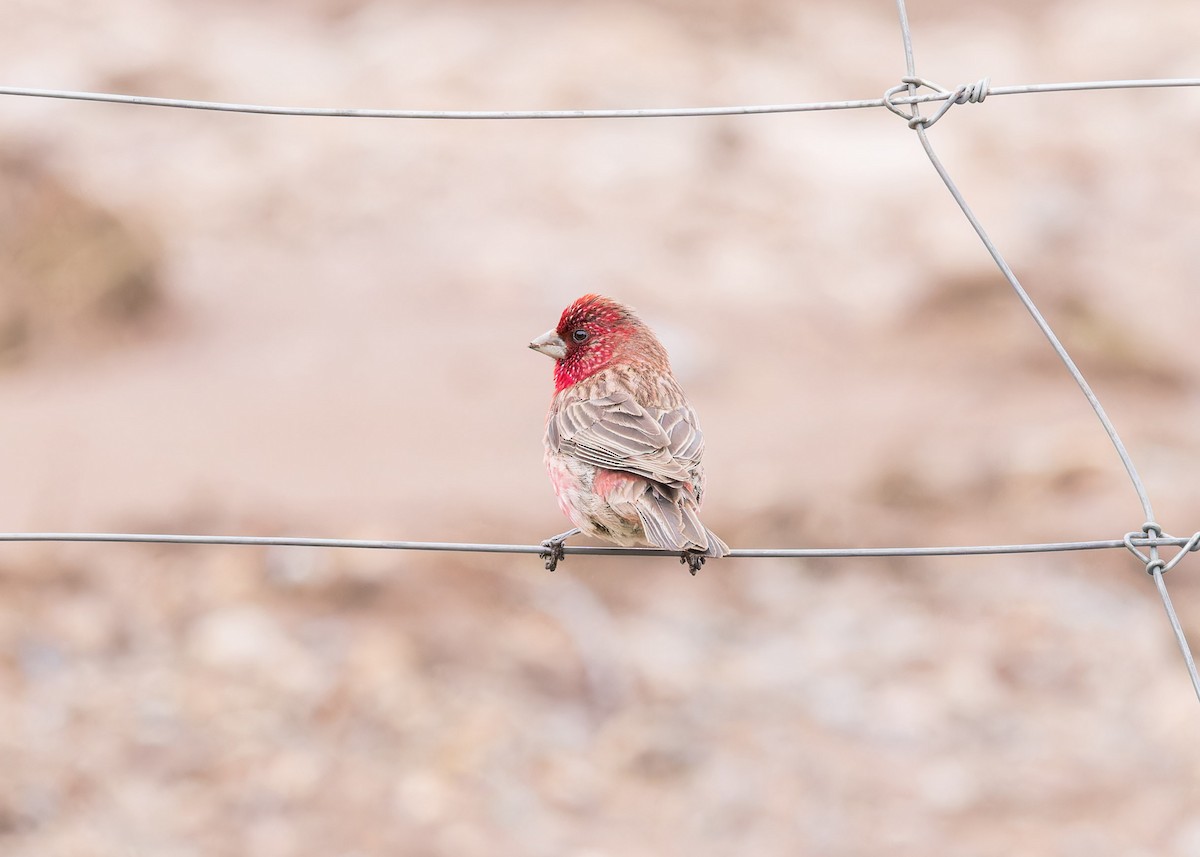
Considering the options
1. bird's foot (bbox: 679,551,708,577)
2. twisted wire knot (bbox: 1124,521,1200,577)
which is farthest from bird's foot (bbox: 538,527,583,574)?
twisted wire knot (bbox: 1124,521,1200,577)

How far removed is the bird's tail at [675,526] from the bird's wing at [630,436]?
8cm

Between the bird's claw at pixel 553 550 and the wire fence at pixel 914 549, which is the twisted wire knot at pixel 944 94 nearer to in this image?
the wire fence at pixel 914 549

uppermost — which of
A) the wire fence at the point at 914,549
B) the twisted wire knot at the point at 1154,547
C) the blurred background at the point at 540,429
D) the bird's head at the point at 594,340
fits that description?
the blurred background at the point at 540,429

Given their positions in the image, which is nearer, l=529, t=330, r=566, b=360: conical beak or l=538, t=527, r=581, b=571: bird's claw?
l=538, t=527, r=581, b=571: bird's claw

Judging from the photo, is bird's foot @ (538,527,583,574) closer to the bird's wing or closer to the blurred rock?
the bird's wing

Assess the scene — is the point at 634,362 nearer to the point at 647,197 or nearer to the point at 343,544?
the point at 343,544

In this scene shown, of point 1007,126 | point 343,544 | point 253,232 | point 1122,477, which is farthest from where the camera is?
point 1007,126

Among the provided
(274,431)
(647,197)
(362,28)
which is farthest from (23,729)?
(362,28)

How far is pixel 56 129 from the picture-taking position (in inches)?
812

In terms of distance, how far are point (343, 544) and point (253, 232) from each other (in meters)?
15.4

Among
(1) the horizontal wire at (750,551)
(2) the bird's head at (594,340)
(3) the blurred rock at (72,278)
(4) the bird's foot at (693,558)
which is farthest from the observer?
(3) the blurred rock at (72,278)

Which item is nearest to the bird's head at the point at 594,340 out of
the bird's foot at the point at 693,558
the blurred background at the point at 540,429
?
the bird's foot at the point at 693,558

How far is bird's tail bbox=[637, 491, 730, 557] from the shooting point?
16.5 ft

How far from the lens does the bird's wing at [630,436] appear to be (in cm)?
545
